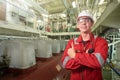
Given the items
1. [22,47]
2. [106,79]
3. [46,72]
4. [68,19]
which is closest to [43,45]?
[46,72]

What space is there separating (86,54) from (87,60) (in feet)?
0.17

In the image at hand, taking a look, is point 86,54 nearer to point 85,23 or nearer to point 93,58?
point 93,58

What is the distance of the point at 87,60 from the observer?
46.7 inches

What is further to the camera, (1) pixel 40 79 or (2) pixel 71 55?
(1) pixel 40 79

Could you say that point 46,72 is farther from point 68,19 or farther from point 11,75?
point 68,19

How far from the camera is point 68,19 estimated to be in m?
6.92

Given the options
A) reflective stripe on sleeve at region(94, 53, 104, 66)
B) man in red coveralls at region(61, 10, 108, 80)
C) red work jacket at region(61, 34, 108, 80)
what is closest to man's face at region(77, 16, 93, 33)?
man in red coveralls at region(61, 10, 108, 80)

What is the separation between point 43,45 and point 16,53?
611mm

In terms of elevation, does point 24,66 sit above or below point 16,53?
below

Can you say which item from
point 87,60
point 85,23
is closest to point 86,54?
point 87,60

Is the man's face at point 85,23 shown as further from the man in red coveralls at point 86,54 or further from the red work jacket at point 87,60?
the red work jacket at point 87,60

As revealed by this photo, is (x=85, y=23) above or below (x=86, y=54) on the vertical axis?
above

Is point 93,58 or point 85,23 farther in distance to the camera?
point 85,23

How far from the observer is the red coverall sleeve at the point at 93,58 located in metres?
1.18
